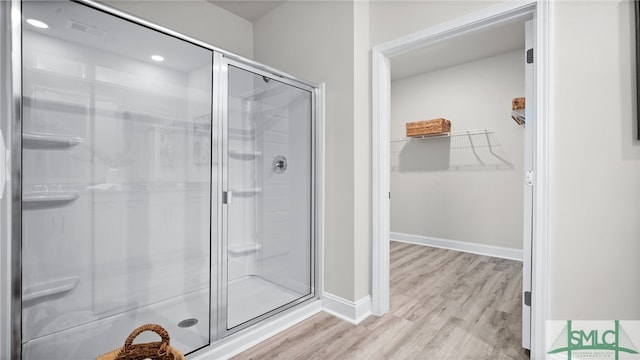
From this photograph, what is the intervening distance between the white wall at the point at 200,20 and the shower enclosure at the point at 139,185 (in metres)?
0.75

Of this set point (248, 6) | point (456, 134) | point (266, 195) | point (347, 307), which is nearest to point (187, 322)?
point (266, 195)

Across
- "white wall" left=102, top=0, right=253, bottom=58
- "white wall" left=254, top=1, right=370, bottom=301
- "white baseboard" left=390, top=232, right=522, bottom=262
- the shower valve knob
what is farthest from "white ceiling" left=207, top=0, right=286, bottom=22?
"white baseboard" left=390, top=232, right=522, bottom=262

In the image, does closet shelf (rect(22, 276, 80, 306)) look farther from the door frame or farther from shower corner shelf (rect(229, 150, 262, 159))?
the door frame

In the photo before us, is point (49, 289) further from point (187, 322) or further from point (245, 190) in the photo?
point (245, 190)

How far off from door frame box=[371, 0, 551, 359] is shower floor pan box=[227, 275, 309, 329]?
0.70 meters

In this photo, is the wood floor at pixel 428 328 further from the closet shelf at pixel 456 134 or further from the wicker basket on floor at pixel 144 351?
the closet shelf at pixel 456 134

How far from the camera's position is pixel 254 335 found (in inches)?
74.7

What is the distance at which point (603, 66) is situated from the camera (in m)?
1.45

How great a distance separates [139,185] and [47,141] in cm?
46

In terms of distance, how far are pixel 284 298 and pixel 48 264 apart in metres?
1.40

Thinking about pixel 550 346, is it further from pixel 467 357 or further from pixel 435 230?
pixel 435 230

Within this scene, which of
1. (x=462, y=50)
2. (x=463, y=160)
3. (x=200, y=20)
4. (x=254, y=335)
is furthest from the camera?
(x=463, y=160)

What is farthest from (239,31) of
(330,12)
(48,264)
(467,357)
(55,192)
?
(467,357)

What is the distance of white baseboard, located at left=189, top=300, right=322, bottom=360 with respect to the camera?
171cm
